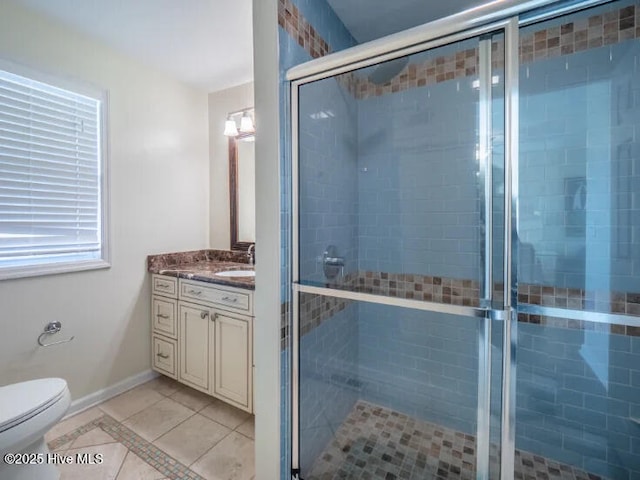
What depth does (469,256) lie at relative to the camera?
5.16ft

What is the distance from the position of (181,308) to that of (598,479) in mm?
2389

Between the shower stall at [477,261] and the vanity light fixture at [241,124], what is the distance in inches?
38.6

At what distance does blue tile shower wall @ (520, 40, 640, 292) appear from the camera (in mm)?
1325

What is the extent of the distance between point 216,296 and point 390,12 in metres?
1.90

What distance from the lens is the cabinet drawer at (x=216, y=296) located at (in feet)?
5.70

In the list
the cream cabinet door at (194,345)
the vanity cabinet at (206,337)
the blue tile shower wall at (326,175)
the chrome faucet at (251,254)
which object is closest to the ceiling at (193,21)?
the blue tile shower wall at (326,175)

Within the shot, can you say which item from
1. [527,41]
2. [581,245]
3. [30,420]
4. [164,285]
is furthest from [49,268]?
[581,245]

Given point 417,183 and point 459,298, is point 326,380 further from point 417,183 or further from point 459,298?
point 417,183

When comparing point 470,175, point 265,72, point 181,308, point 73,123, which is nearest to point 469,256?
point 470,175

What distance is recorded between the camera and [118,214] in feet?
6.74

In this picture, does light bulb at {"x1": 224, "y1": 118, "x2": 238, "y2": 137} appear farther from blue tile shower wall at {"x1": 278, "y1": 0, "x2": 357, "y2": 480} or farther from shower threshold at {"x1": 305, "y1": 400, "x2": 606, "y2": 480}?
shower threshold at {"x1": 305, "y1": 400, "x2": 606, "y2": 480}

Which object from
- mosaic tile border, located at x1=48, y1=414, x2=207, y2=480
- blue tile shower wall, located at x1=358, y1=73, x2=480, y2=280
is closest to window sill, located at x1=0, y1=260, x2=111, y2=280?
mosaic tile border, located at x1=48, y1=414, x2=207, y2=480

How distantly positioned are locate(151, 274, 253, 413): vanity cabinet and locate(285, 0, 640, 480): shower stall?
20.0 inches

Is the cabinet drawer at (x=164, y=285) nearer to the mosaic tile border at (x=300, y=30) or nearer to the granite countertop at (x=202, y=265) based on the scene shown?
the granite countertop at (x=202, y=265)
